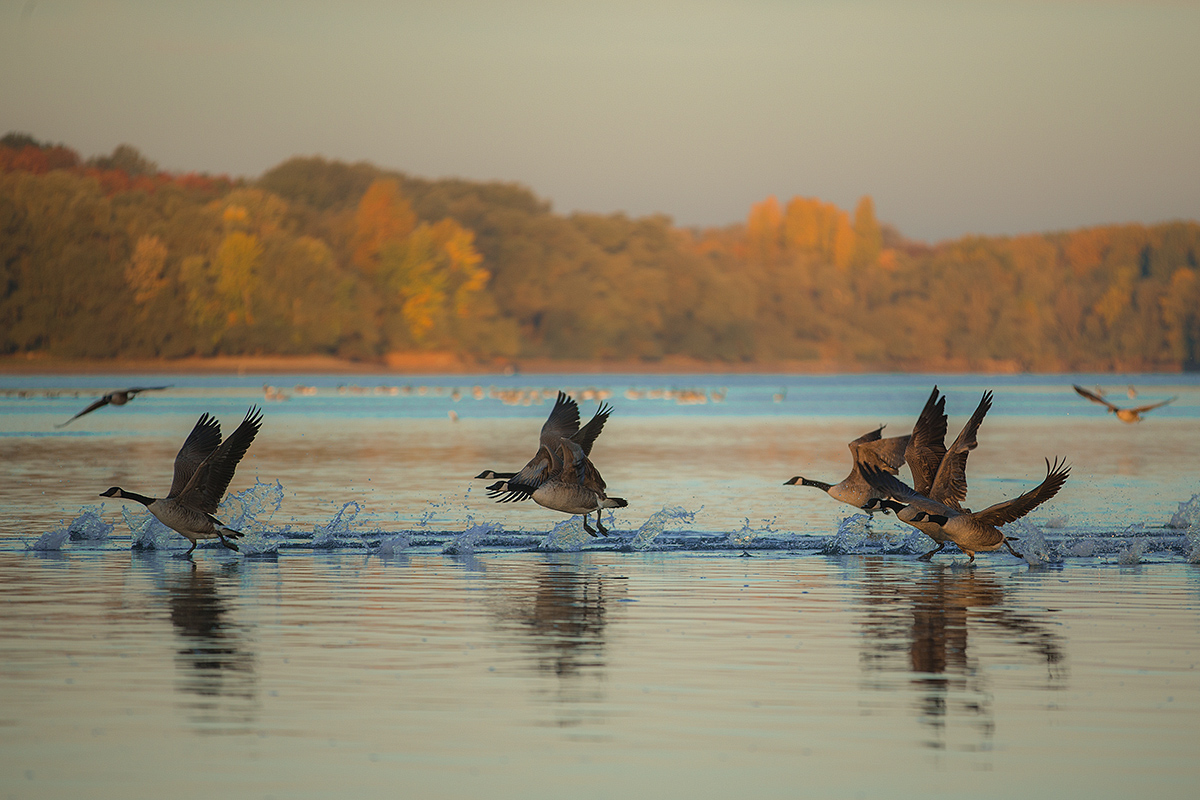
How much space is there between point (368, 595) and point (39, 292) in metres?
116

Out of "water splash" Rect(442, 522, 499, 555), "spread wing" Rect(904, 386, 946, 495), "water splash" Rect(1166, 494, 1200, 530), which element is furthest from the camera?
"water splash" Rect(1166, 494, 1200, 530)

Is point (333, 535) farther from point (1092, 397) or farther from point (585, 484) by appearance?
point (1092, 397)

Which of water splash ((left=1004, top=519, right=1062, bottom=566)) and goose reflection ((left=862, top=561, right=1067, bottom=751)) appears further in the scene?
water splash ((left=1004, top=519, right=1062, bottom=566))

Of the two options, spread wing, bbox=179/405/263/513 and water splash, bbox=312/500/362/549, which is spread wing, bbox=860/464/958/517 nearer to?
spread wing, bbox=179/405/263/513

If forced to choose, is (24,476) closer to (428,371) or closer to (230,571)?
(230,571)

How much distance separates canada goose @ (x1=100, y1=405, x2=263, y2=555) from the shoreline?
111 meters

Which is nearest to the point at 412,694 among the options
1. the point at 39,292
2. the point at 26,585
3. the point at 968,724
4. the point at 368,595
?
the point at 968,724

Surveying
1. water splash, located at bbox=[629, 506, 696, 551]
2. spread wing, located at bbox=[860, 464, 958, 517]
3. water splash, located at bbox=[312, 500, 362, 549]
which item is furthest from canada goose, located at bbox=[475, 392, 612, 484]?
spread wing, located at bbox=[860, 464, 958, 517]

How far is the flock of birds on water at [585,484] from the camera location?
16.2 metres

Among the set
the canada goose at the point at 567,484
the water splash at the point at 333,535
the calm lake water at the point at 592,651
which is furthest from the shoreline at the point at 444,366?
the canada goose at the point at 567,484

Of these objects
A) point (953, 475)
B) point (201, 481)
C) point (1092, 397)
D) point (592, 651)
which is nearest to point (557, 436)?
point (201, 481)

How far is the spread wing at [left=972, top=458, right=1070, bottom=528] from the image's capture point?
1506cm

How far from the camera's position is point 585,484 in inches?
693

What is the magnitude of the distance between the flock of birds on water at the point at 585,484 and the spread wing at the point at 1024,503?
0.01 m
